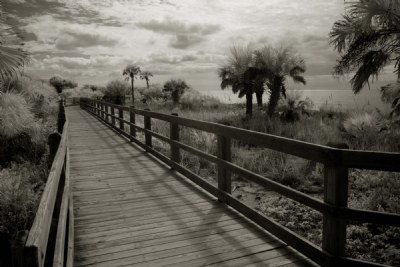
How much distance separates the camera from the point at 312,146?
3080 millimetres

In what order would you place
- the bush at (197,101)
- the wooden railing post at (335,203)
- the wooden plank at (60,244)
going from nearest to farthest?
the wooden plank at (60,244), the wooden railing post at (335,203), the bush at (197,101)

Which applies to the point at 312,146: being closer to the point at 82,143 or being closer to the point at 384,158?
the point at 384,158

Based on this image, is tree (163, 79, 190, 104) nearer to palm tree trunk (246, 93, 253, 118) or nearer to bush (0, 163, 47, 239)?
palm tree trunk (246, 93, 253, 118)

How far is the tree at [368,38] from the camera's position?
8.94 metres

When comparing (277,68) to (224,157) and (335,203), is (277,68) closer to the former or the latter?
(224,157)

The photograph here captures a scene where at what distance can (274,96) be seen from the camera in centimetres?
1650

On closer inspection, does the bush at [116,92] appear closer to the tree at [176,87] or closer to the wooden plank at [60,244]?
the tree at [176,87]

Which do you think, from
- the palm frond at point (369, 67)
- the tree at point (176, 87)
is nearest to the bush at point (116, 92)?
the tree at point (176, 87)

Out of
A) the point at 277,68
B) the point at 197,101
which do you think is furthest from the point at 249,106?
the point at 197,101

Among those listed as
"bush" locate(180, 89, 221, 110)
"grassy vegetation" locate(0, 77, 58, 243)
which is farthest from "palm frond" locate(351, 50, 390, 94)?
"bush" locate(180, 89, 221, 110)

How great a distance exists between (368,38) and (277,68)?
726 cm

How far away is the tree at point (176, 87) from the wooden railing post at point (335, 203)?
32069mm

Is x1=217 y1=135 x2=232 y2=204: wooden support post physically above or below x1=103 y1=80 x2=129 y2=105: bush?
below

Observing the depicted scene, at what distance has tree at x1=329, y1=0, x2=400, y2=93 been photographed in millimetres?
8938
